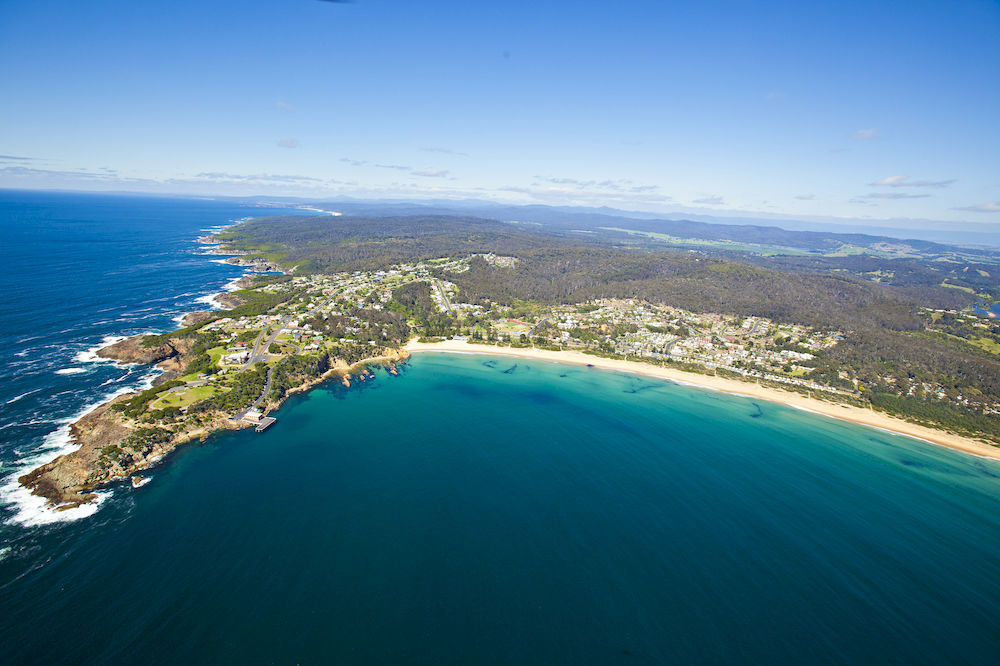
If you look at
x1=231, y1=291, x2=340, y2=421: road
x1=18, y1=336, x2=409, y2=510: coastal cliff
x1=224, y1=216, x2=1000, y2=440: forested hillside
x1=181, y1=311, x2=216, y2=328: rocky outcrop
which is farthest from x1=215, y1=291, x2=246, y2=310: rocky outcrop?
x1=18, y1=336, x2=409, y2=510: coastal cliff

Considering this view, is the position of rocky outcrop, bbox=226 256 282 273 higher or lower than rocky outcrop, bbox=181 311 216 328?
higher

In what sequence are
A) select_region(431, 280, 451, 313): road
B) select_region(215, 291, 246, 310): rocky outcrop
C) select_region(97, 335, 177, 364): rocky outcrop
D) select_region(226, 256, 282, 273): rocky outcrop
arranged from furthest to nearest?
select_region(226, 256, 282, 273): rocky outcrop
select_region(431, 280, 451, 313): road
select_region(215, 291, 246, 310): rocky outcrop
select_region(97, 335, 177, 364): rocky outcrop

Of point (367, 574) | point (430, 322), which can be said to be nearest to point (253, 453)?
point (367, 574)

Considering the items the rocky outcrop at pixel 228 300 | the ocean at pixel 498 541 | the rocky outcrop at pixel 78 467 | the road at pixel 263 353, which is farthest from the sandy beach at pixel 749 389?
the rocky outcrop at pixel 228 300

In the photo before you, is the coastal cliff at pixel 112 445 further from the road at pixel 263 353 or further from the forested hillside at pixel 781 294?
the forested hillside at pixel 781 294

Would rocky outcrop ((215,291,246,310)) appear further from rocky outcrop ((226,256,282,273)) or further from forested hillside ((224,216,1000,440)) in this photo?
forested hillside ((224,216,1000,440))
